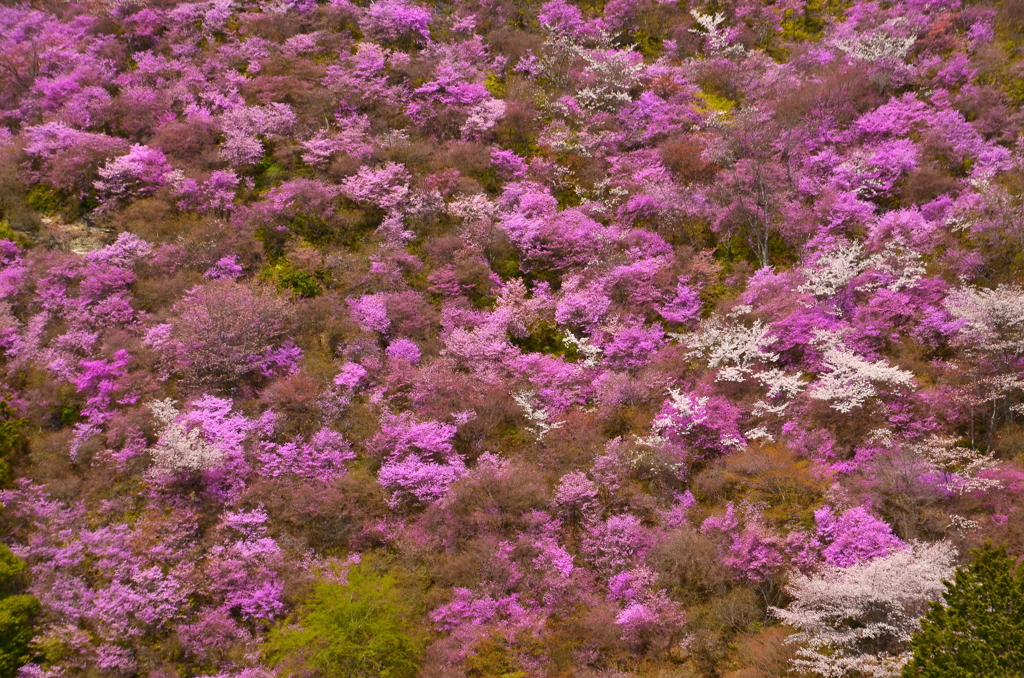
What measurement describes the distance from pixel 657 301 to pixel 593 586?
13.0 meters

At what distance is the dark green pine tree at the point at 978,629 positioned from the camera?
11000mm

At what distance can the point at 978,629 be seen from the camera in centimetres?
1148

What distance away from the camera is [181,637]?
19797mm

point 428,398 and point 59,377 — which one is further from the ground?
point 428,398

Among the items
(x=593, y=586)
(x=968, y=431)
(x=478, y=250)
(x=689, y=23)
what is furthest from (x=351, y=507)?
(x=689, y=23)

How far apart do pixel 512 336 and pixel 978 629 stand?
1995 centimetres

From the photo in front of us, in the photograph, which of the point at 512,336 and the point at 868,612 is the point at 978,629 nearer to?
the point at 868,612

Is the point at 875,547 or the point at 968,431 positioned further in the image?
the point at 968,431

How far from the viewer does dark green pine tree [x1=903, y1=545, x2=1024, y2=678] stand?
11000 millimetres

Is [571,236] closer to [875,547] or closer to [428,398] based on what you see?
[428,398]

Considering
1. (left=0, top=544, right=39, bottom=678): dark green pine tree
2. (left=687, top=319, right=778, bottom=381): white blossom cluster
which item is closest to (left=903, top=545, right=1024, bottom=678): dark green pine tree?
(left=687, top=319, right=778, bottom=381): white blossom cluster

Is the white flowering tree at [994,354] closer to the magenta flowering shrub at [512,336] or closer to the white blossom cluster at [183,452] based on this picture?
the magenta flowering shrub at [512,336]

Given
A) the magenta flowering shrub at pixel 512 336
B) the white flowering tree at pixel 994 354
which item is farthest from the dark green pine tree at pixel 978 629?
the white flowering tree at pixel 994 354

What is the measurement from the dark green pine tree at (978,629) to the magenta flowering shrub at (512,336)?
2569 millimetres
